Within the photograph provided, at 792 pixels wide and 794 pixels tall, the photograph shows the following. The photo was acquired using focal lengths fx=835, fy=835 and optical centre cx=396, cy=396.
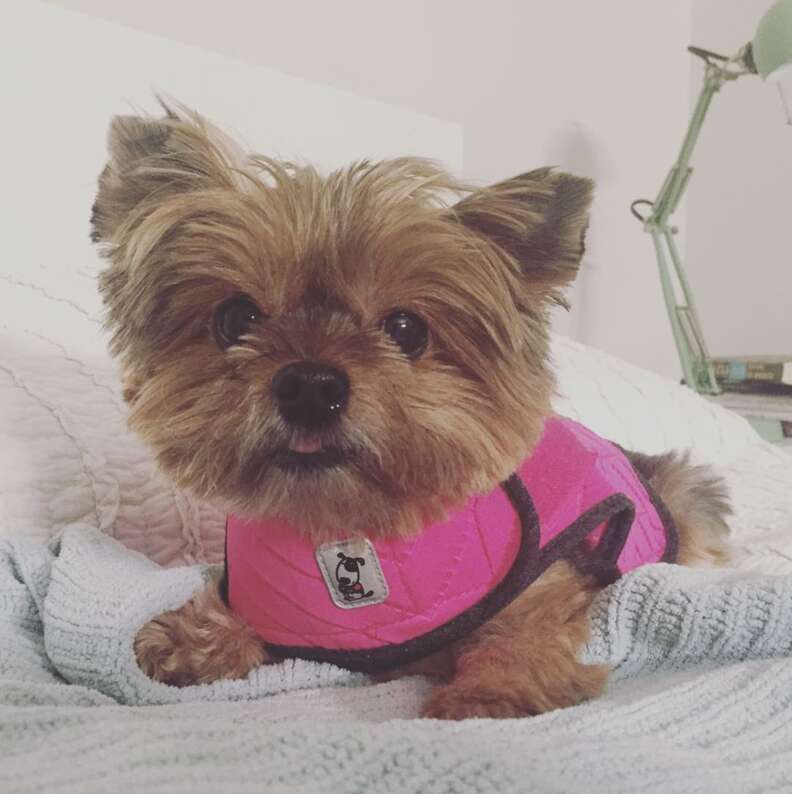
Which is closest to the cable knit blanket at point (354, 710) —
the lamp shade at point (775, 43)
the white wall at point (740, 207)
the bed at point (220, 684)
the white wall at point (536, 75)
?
the bed at point (220, 684)

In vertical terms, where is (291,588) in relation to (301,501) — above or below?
below

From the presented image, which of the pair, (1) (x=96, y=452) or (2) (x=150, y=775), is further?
(1) (x=96, y=452)

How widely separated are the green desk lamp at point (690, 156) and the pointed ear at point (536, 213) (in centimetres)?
173

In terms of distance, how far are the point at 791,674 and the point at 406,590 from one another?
0.40 m

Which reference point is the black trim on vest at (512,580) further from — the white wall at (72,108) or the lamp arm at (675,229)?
the lamp arm at (675,229)

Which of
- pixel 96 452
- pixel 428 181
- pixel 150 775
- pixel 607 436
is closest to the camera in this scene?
pixel 150 775

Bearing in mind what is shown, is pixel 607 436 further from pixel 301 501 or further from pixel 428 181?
pixel 301 501

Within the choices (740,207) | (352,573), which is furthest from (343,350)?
(740,207)

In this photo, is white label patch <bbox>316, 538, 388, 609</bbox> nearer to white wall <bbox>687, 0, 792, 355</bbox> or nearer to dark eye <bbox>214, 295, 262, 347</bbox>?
dark eye <bbox>214, 295, 262, 347</bbox>

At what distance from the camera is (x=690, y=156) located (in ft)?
9.30

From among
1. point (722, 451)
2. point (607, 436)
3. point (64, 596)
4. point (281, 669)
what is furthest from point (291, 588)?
point (722, 451)

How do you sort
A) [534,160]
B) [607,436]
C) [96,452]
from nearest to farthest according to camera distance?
[96,452], [607,436], [534,160]

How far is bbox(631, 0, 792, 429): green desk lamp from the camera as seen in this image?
2.34 m

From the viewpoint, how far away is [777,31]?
233 cm
